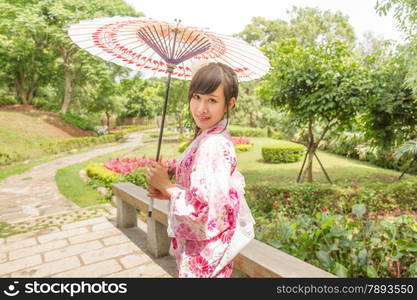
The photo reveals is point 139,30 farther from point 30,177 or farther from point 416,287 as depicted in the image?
point 30,177

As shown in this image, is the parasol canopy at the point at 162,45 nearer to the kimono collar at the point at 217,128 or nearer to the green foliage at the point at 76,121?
the kimono collar at the point at 217,128

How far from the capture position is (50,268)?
3773 mm

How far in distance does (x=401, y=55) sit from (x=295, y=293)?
26.5 ft

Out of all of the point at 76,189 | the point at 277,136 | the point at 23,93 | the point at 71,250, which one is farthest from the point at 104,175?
the point at 23,93

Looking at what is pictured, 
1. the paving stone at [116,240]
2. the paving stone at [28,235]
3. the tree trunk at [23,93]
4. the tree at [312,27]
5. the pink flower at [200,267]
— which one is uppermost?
the tree at [312,27]

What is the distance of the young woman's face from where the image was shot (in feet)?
4.95

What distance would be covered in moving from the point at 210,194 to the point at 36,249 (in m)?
4.14

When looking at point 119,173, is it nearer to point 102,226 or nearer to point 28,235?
point 102,226

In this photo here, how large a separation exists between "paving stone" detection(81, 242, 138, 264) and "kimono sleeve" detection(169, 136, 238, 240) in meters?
3.05

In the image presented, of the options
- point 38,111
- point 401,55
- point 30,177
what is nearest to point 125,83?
point 38,111

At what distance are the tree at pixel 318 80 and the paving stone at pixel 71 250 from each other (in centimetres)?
589

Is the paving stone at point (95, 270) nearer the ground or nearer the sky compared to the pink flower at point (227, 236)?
nearer the ground

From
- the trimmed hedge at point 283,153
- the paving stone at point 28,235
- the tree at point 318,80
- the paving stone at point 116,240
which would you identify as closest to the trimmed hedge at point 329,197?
the tree at point 318,80

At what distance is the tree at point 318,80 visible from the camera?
802 centimetres
